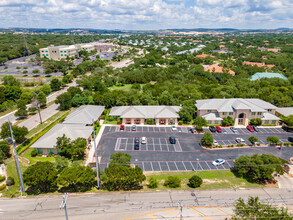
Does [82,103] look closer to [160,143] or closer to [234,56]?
[160,143]

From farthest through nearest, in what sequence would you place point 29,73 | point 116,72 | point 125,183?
1. point 29,73
2. point 116,72
3. point 125,183

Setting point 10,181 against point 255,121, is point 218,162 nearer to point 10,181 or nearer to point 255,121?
point 255,121

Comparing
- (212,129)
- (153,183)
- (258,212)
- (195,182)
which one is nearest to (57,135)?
(153,183)

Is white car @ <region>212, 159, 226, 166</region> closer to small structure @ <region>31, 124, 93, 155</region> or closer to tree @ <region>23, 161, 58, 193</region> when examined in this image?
small structure @ <region>31, 124, 93, 155</region>

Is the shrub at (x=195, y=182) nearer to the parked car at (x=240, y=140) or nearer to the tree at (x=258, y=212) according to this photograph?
the tree at (x=258, y=212)

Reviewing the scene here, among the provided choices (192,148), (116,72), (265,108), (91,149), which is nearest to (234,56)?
(116,72)
